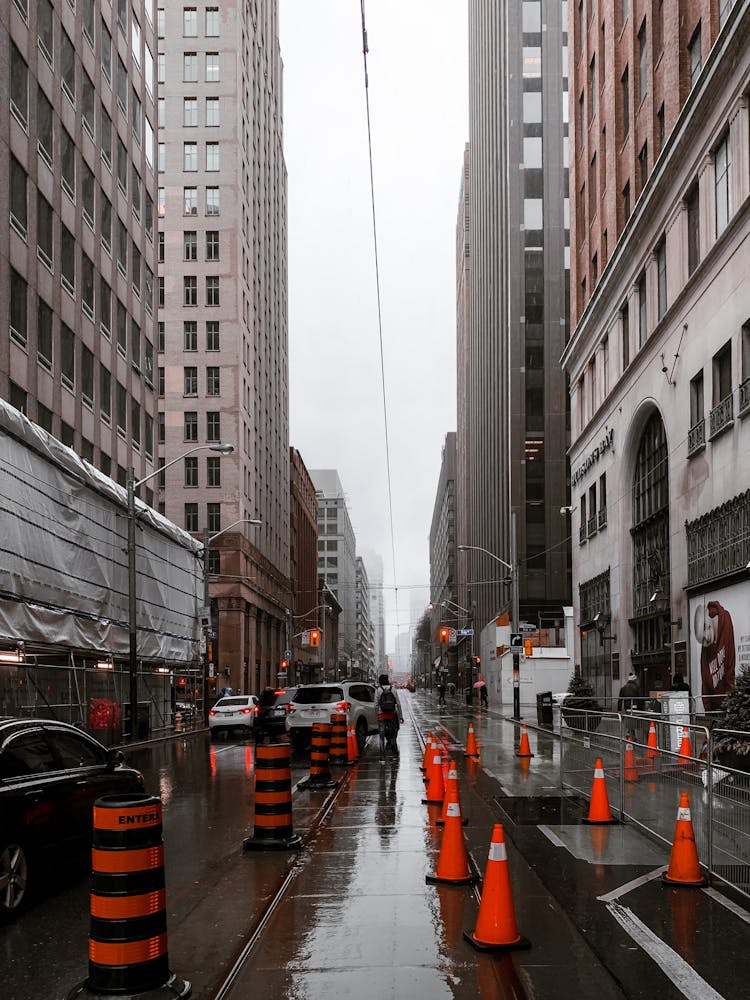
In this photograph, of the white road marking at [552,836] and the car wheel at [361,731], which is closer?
the white road marking at [552,836]

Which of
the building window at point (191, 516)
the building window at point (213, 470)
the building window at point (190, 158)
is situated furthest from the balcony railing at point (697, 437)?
the building window at point (190, 158)

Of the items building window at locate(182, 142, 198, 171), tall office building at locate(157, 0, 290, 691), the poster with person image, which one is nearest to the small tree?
the poster with person image

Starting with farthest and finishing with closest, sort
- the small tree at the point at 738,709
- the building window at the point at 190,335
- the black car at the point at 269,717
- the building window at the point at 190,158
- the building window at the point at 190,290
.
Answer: the building window at the point at 190,158 → the building window at the point at 190,290 → the building window at the point at 190,335 → the black car at the point at 269,717 → the small tree at the point at 738,709

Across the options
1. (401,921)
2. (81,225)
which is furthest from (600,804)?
(81,225)

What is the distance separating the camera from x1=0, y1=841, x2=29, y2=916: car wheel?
26.6 ft

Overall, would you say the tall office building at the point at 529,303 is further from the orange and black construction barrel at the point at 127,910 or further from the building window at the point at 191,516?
the orange and black construction barrel at the point at 127,910

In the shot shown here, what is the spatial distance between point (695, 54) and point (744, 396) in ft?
33.8

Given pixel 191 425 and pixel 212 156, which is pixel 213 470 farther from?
pixel 212 156

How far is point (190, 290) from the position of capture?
243 ft

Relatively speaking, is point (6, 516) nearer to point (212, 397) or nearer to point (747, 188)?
point (747, 188)

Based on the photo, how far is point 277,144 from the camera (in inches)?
3996

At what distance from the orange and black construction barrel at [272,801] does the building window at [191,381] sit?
63294 mm

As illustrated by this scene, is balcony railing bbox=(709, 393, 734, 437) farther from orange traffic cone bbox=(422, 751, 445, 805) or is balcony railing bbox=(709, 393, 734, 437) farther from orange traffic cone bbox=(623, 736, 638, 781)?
orange traffic cone bbox=(623, 736, 638, 781)

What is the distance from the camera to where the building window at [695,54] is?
26484mm
